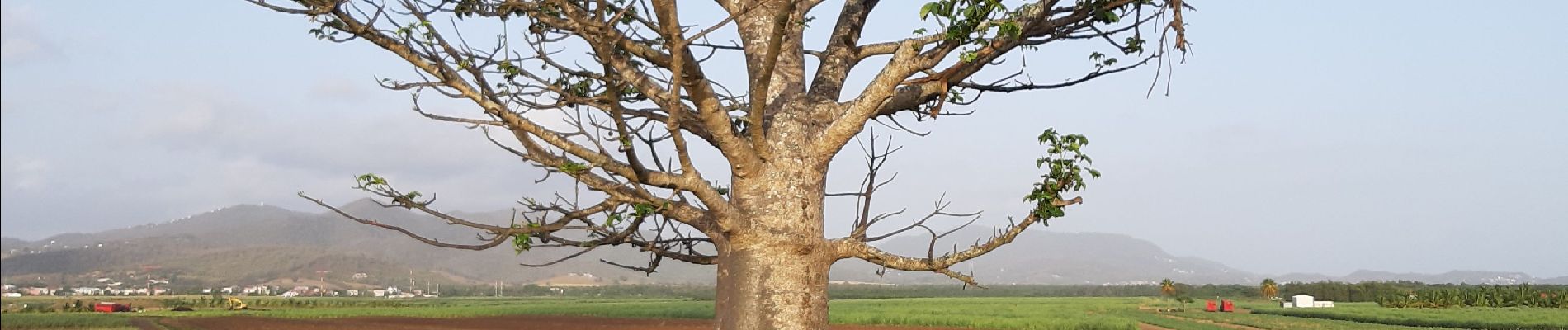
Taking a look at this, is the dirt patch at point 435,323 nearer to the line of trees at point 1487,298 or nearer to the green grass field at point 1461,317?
the green grass field at point 1461,317

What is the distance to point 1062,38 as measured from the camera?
5016mm

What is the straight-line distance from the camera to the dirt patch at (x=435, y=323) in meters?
48.7

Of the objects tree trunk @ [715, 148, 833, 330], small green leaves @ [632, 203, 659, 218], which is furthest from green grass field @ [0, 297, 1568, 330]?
small green leaves @ [632, 203, 659, 218]

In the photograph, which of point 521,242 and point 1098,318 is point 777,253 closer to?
point 521,242

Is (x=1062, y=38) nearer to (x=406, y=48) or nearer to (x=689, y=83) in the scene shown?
(x=689, y=83)

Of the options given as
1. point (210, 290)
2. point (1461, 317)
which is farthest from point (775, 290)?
point (210, 290)

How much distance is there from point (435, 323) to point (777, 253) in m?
55.4

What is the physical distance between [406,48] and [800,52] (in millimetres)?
1833

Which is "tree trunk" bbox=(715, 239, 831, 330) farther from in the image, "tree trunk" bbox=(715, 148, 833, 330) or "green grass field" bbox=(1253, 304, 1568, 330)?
"green grass field" bbox=(1253, 304, 1568, 330)

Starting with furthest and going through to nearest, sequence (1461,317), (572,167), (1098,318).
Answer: (1098,318) < (1461,317) < (572,167)

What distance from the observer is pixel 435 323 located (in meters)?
56.3

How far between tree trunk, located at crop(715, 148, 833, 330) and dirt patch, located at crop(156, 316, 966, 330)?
39.1m

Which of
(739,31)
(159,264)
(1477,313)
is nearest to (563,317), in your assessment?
(1477,313)

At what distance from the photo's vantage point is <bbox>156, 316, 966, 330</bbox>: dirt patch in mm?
48656
